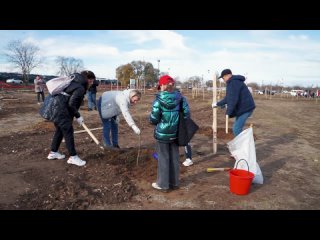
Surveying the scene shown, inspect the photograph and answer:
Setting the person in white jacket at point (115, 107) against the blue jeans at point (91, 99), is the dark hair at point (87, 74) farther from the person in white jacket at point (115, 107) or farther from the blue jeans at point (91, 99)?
the blue jeans at point (91, 99)

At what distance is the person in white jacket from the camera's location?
4805 millimetres

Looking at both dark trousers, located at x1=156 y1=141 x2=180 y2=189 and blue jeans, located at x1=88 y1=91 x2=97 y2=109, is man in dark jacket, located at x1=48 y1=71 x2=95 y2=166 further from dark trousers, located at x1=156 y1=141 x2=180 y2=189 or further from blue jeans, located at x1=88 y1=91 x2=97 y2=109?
blue jeans, located at x1=88 y1=91 x2=97 y2=109

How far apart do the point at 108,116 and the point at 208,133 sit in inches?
156

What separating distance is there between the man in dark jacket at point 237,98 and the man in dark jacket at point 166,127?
5.77ft

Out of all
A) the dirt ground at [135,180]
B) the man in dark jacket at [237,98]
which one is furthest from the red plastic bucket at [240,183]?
the man in dark jacket at [237,98]

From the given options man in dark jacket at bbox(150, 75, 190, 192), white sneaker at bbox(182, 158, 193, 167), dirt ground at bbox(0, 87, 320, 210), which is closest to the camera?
dirt ground at bbox(0, 87, 320, 210)

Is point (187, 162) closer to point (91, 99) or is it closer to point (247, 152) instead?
point (247, 152)

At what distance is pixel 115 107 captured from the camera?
17.6 feet

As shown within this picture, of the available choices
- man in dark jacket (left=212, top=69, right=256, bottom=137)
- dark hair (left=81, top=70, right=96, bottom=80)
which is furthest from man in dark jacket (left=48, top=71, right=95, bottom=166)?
man in dark jacket (left=212, top=69, right=256, bottom=137)

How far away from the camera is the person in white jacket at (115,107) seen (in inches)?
189

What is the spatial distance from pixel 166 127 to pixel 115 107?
1.70 meters

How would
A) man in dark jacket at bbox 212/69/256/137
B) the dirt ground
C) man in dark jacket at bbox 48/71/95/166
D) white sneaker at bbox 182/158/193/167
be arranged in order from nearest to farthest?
1. the dirt ground
2. man in dark jacket at bbox 48/71/95/166
3. white sneaker at bbox 182/158/193/167
4. man in dark jacket at bbox 212/69/256/137

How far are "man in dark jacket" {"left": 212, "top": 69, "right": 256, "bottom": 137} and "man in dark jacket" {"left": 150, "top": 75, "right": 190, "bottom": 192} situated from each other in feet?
5.77
